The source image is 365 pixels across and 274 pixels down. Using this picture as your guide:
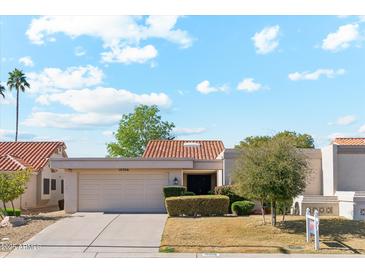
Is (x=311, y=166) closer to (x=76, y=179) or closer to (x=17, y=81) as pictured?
(x=76, y=179)

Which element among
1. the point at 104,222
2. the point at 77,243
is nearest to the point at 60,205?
the point at 104,222

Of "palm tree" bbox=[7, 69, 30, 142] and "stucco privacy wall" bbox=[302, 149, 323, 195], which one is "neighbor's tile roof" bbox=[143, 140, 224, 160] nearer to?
"stucco privacy wall" bbox=[302, 149, 323, 195]

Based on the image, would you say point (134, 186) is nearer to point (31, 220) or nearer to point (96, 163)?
point (96, 163)

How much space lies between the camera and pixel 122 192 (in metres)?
25.3

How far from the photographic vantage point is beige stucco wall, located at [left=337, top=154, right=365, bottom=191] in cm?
2422

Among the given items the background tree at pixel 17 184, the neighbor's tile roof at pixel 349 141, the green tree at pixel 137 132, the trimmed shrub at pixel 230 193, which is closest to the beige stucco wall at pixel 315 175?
the trimmed shrub at pixel 230 193

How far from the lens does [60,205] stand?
3198 centimetres

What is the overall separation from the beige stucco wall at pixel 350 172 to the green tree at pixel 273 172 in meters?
6.21

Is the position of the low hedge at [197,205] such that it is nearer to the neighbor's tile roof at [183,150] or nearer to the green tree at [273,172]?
the green tree at [273,172]

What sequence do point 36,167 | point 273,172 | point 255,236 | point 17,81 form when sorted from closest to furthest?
point 255,236 < point 273,172 < point 36,167 < point 17,81

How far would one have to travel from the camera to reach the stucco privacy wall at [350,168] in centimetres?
2422

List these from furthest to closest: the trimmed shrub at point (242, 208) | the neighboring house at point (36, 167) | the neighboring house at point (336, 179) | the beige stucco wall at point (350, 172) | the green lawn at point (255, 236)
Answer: the neighboring house at point (36, 167) < the beige stucco wall at point (350, 172) < the trimmed shrub at point (242, 208) < the neighboring house at point (336, 179) < the green lawn at point (255, 236)

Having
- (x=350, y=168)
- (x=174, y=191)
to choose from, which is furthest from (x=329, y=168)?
(x=174, y=191)

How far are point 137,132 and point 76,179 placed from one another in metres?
31.1
